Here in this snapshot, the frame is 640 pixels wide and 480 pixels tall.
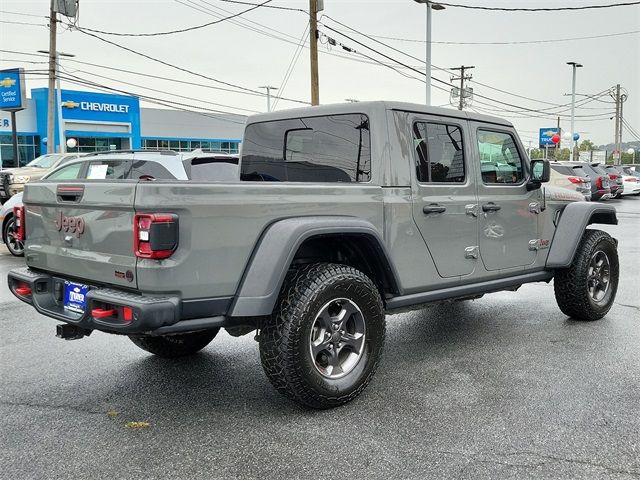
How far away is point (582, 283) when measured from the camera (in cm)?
570

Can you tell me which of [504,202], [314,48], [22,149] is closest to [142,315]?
[504,202]

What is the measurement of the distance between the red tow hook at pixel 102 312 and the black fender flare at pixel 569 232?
12.7ft

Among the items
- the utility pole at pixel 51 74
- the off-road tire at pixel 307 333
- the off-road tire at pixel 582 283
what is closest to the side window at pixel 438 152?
the off-road tire at pixel 307 333

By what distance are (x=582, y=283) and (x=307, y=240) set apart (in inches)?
127

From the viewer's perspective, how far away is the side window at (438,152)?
14.6 feet

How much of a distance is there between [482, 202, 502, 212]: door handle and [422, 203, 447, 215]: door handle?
1.64ft

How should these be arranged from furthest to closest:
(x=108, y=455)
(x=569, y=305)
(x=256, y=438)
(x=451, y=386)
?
1. (x=569, y=305)
2. (x=451, y=386)
3. (x=256, y=438)
4. (x=108, y=455)

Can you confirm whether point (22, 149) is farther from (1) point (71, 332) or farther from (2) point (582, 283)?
(2) point (582, 283)

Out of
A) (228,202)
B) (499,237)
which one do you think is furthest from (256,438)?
(499,237)

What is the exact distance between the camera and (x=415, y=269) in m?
4.28

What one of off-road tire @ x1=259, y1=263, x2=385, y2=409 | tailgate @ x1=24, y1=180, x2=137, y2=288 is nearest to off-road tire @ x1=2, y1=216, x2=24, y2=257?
tailgate @ x1=24, y1=180, x2=137, y2=288

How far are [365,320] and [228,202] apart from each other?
120 centimetres

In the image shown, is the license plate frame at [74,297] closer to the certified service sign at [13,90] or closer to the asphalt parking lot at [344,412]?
the asphalt parking lot at [344,412]

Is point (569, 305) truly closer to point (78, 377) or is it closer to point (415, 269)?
point (415, 269)
